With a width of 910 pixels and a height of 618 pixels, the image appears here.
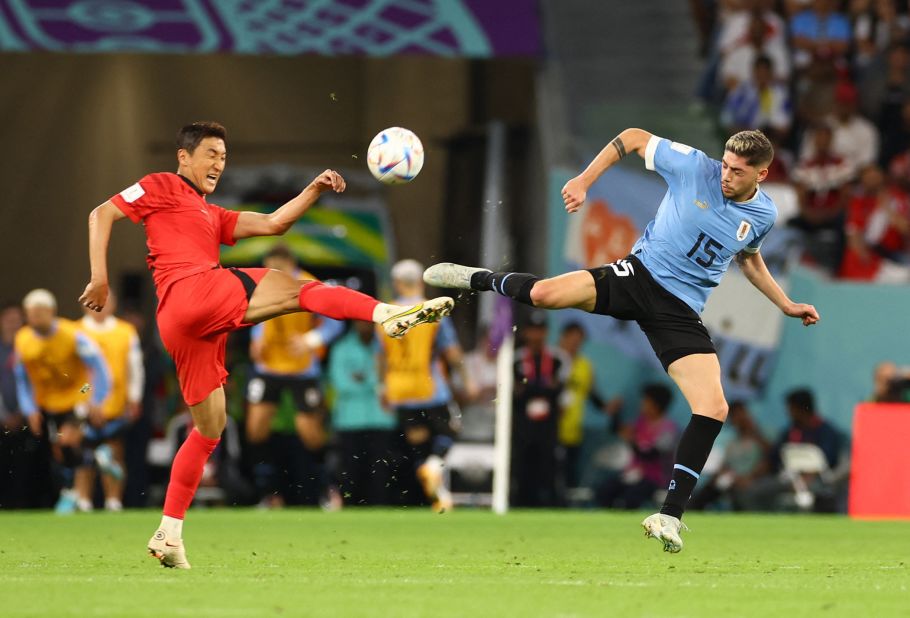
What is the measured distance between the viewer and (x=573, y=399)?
17.6 meters

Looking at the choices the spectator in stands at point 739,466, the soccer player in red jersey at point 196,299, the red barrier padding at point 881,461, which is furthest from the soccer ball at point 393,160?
the spectator in stands at point 739,466

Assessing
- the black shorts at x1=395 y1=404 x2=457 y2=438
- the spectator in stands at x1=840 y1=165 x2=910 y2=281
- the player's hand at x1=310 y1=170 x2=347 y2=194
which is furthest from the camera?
the spectator in stands at x1=840 y1=165 x2=910 y2=281

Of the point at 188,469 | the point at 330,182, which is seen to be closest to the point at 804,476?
the point at 330,182

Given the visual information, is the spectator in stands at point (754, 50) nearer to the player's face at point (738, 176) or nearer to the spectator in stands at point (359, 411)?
the spectator in stands at point (359, 411)

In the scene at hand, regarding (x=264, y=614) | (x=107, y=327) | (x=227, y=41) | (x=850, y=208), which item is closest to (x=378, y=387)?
Answer: (x=107, y=327)

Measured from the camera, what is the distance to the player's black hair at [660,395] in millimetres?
17312

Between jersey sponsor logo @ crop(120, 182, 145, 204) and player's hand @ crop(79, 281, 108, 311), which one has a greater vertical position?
jersey sponsor logo @ crop(120, 182, 145, 204)

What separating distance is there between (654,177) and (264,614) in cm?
1300

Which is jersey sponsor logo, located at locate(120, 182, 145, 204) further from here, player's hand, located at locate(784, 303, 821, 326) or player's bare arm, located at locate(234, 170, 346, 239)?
player's hand, located at locate(784, 303, 821, 326)

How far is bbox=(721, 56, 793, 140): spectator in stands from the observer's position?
64.8ft

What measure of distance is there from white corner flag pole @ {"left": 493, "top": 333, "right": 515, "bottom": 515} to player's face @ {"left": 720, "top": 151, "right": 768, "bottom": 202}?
610 centimetres

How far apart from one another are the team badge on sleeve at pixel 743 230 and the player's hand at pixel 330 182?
85.3 inches

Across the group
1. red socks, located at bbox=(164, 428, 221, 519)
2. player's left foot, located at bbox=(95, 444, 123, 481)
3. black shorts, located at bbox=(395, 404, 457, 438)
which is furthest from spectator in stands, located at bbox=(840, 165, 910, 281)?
red socks, located at bbox=(164, 428, 221, 519)

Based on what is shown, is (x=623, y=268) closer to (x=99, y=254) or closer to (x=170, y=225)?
(x=170, y=225)
